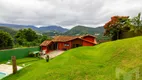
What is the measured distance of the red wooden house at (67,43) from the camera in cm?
3425

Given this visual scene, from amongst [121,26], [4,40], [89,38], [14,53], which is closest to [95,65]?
[121,26]

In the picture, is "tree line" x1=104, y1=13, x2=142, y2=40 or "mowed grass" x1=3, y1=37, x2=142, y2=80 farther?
"tree line" x1=104, y1=13, x2=142, y2=40

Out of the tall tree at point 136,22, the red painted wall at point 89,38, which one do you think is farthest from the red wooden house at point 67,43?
the tall tree at point 136,22

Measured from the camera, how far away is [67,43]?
114 feet

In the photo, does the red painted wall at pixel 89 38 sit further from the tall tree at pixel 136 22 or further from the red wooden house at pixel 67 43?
the tall tree at pixel 136 22

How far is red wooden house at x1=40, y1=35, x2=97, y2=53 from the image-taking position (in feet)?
112

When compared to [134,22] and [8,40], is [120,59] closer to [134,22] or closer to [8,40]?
[134,22]

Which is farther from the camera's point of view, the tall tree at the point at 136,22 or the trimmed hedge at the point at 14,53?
the trimmed hedge at the point at 14,53

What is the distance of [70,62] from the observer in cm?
1338

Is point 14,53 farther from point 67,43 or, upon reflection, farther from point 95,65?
point 95,65


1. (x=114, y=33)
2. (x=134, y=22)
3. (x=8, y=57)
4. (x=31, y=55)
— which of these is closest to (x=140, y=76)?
(x=134, y=22)

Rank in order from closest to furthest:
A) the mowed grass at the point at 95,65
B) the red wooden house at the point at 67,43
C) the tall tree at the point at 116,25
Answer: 1. the mowed grass at the point at 95,65
2. the tall tree at the point at 116,25
3. the red wooden house at the point at 67,43

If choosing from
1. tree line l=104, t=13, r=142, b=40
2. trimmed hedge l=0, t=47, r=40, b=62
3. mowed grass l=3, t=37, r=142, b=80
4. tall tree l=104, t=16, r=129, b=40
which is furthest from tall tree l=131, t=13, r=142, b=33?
trimmed hedge l=0, t=47, r=40, b=62

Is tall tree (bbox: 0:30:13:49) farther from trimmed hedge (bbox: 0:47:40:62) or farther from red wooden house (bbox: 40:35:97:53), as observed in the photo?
trimmed hedge (bbox: 0:47:40:62)
